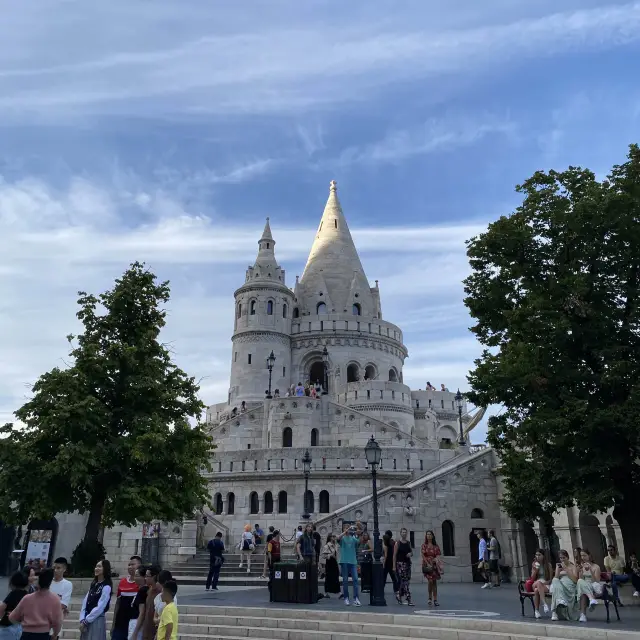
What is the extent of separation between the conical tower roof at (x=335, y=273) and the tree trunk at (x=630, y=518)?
139ft

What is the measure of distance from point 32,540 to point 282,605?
25.8 ft

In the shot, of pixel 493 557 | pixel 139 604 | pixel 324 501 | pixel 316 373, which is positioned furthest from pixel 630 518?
pixel 316 373

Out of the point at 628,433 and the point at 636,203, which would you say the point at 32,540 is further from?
the point at 636,203

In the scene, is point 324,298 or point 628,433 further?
point 324,298

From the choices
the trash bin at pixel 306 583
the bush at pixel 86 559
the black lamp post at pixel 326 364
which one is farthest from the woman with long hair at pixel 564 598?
the black lamp post at pixel 326 364

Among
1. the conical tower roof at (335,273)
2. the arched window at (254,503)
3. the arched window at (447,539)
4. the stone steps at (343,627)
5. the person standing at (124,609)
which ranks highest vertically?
the conical tower roof at (335,273)

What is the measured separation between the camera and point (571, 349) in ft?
51.4

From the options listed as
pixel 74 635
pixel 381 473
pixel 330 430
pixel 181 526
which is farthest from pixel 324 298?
pixel 74 635

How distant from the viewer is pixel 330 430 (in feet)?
131

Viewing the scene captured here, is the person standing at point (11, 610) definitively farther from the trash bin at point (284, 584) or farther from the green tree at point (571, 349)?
the green tree at point (571, 349)

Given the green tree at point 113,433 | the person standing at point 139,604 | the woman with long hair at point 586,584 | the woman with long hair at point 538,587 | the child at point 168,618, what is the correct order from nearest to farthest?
the child at point 168,618, the person standing at point 139,604, the woman with long hair at point 586,584, the woman with long hair at point 538,587, the green tree at point 113,433

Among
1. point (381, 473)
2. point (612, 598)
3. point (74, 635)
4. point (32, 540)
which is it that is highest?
point (381, 473)

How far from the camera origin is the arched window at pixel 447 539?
23.9 meters

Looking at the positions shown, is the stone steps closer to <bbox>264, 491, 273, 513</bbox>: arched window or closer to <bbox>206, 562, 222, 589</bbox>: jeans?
<bbox>206, 562, 222, 589</bbox>: jeans
